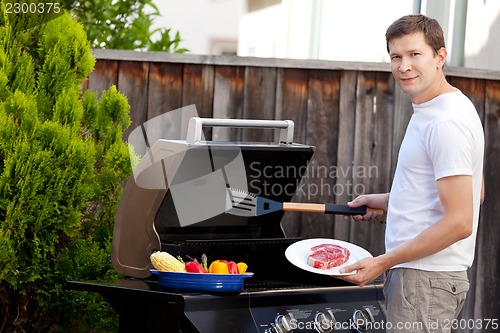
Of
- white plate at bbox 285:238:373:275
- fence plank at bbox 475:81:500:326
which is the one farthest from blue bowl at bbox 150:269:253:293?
fence plank at bbox 475:81:500:326

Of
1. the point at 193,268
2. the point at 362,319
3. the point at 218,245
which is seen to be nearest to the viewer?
the point at 193,268

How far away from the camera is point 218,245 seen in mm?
3414

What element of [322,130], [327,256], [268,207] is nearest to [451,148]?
[327,256]

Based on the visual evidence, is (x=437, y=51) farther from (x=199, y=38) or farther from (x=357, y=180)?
(x=199, y=38)

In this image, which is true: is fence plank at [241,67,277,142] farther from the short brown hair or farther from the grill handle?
the short brown hair

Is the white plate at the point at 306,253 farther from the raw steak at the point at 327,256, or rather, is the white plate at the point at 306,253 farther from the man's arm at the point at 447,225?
the man's arm at the point at 447,225

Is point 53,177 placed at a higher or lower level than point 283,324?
higher

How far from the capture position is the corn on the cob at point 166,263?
3.02m

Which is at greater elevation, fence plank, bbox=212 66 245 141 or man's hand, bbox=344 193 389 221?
fence plank, bbox=212 66 245 141

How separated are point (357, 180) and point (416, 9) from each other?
1190 millimetres

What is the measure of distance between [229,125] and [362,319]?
2.82 ft

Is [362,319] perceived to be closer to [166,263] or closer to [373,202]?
[373,202]

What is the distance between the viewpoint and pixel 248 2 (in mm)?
10367

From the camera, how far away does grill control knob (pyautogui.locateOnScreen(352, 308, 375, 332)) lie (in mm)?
3180
